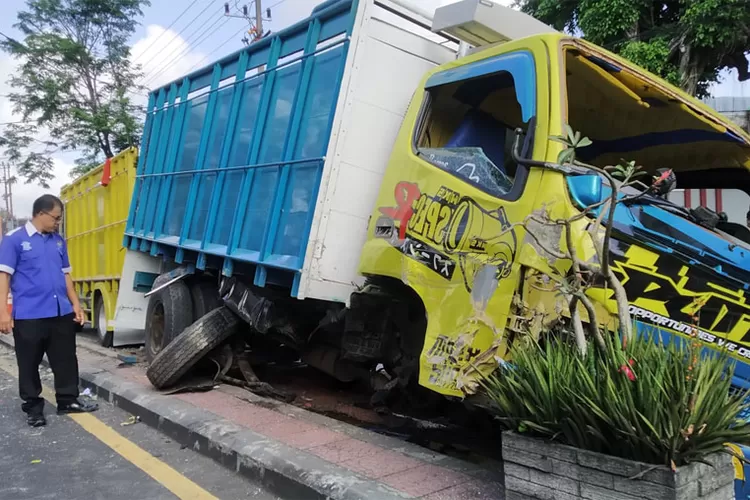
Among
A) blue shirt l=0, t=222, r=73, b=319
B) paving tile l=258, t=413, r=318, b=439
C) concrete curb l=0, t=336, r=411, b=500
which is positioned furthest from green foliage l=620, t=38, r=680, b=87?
blue shirt l=0, t=222, r=73, b=319

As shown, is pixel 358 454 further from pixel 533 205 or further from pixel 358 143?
pixel 358 143

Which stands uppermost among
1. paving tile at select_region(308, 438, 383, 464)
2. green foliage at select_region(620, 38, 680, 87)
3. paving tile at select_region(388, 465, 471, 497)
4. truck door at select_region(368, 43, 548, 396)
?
green foliage at select_region(620, 38, 680, 87)

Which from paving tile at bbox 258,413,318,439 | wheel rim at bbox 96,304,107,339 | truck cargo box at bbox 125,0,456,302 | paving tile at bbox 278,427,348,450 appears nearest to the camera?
paving tile at bbox 278,427,348,450

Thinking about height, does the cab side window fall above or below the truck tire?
above

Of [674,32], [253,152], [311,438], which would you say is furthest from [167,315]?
[674,32]

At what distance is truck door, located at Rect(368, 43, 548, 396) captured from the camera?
296 cm

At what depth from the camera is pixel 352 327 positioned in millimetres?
4246

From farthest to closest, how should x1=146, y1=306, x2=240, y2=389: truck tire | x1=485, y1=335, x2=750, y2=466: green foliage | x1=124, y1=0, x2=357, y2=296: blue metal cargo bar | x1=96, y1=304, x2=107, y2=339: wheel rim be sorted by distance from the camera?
x1=96, y1=304, x2=107, y2=339: wheel rim
x1=146, y1=306, x2=240, y2=389: truck tire
x1=124, y1=0, x2=357, y2=296: blue metal cargo bar
x1=485, y1=335, x2=750, y2=466: green foliage

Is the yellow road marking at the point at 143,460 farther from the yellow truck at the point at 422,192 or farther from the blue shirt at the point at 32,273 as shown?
the blue shirt at the point at 32,273

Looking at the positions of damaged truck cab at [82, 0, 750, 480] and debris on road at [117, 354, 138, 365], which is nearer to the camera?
damaged truck cab at [82, 0, 750, 480]

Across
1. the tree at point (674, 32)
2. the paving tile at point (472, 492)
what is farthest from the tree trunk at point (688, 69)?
the paving tile at point (472, 492)

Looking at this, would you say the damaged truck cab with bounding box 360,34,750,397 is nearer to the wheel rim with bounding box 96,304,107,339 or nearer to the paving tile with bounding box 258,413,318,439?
the paving tile with bounding box 258,413,318,439

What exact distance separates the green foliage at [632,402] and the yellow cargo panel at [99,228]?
666 centimetres

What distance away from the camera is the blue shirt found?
4.84 meters
